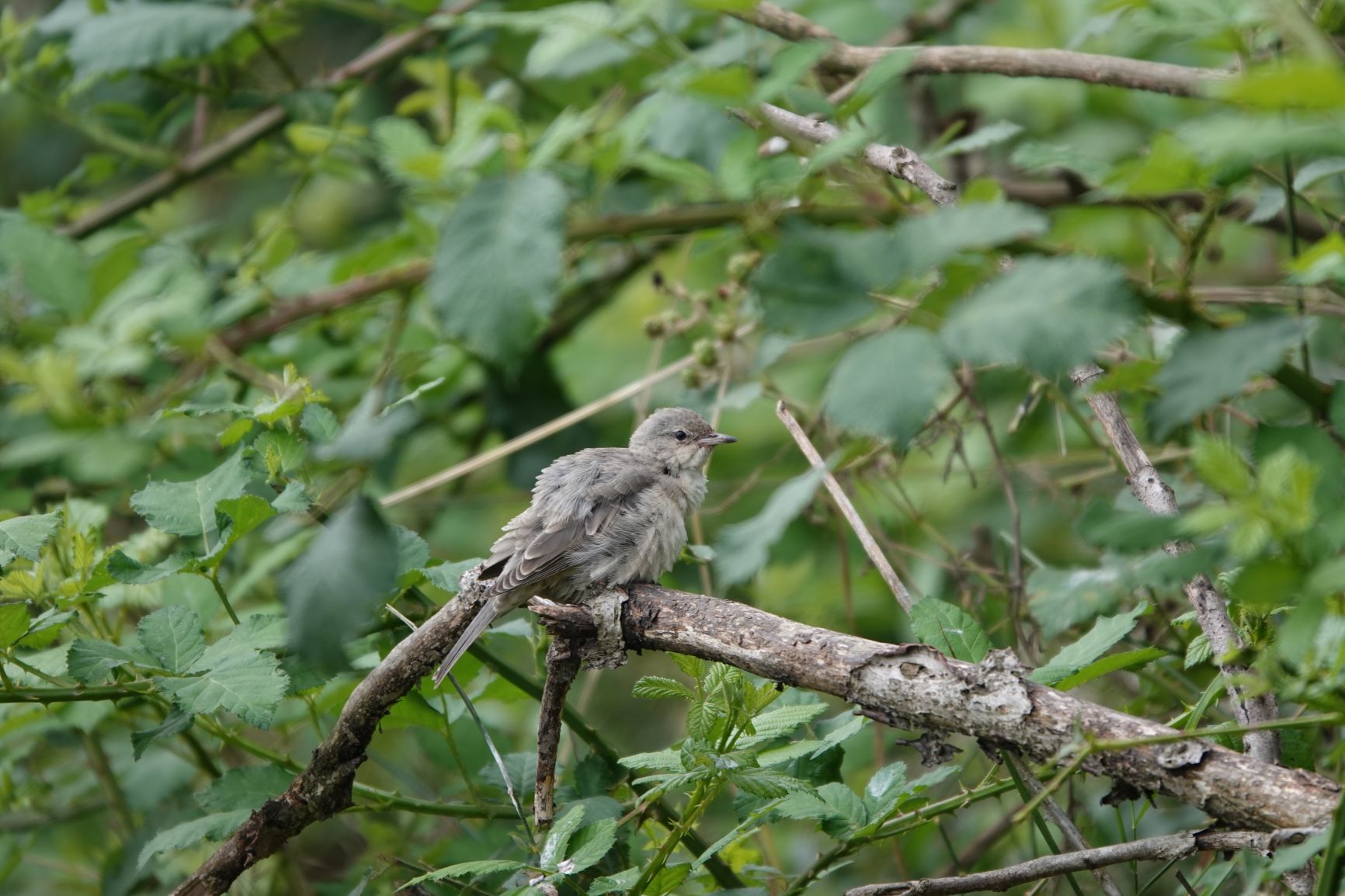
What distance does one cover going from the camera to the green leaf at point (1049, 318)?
153 centimetres

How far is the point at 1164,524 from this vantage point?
1755 mm

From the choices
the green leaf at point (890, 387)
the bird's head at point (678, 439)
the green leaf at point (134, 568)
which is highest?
the green leaf at point (890, 387)

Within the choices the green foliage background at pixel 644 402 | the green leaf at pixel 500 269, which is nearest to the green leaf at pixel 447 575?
the green foliage background at pixel 644 402

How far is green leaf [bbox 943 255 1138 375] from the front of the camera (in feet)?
5.03

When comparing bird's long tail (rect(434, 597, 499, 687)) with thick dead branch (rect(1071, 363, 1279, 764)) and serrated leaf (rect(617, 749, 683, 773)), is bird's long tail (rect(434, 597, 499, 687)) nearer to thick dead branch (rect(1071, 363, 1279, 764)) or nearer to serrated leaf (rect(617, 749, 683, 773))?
serrated leaf (rect(617, 749, 683, 773))

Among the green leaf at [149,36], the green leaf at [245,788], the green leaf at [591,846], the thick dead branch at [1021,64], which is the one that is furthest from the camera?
the green leaf at [149,36]

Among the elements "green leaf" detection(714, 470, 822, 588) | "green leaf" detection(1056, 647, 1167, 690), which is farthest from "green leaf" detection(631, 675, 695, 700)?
"green leaf" detection(714, 470, 822, 588)

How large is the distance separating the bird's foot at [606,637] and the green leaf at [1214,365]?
1651 mm

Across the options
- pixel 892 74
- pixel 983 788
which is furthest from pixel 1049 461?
pixel 892 74

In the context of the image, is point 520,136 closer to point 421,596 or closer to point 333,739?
point 421,596

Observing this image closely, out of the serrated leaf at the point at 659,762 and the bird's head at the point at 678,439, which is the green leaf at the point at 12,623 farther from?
the bird's head at the point at 678,439

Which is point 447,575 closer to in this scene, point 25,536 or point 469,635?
point 469,635

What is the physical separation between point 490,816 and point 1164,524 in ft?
7.46

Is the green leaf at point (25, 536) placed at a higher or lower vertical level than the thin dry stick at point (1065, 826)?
higher
